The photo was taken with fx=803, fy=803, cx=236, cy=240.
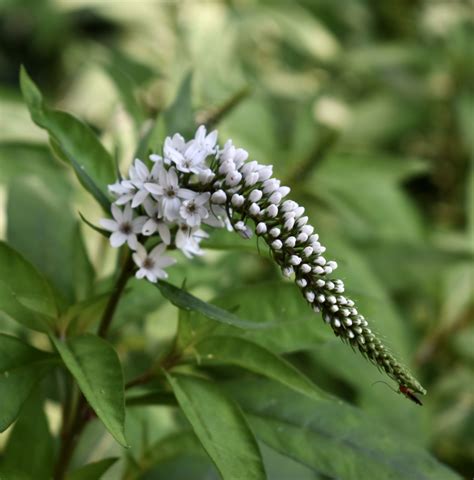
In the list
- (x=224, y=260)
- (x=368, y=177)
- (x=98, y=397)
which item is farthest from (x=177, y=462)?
(x=368, y=177)

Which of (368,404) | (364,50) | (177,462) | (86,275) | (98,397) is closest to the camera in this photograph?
(98,397)

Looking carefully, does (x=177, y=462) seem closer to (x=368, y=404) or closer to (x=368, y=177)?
(x=368, y=404)

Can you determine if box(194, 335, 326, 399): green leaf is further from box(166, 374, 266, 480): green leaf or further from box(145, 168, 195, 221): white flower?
box(145, 168, 195, 221): white flower

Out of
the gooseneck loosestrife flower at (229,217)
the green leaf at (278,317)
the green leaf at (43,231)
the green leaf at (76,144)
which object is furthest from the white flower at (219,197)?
the green leaf at (43,231)

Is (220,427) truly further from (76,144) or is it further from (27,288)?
(76,144)

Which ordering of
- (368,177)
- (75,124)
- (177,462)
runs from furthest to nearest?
1. (368,177)
2. (177,462)
3. (75,124)

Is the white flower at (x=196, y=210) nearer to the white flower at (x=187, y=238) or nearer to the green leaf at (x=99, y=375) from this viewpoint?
the white flower at (x=187, y=238)

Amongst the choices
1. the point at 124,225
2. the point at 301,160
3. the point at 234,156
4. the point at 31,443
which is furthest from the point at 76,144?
the point at 301,160

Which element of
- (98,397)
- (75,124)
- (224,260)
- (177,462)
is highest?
(75,124)
